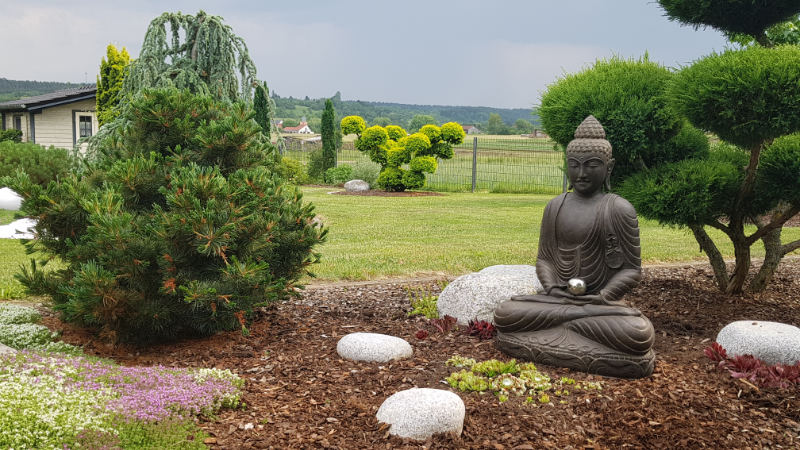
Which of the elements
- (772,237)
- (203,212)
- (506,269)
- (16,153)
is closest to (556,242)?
(506,269)

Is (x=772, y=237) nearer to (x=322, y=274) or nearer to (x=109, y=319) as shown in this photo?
(x=322, y=274)

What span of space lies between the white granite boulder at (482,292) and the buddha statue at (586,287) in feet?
2.18

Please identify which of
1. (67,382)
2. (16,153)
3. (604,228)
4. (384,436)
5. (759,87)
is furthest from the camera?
(16,153)

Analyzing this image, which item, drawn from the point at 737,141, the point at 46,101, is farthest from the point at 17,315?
the point at 46,101

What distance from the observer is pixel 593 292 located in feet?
18.6

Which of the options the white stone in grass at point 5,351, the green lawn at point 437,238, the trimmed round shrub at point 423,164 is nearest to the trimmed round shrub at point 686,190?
the green lawn at point 437,238

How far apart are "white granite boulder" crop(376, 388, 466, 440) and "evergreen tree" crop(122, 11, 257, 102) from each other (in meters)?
7.78

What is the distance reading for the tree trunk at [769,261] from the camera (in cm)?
793

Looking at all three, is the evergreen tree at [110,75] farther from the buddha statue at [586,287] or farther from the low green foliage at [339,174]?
the buddha statue at [586,287]

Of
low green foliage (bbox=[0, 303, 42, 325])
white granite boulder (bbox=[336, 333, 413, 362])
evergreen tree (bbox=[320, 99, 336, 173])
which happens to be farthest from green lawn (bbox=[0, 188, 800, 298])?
evergreen tree (bbox=[320, 99, 336, 173])

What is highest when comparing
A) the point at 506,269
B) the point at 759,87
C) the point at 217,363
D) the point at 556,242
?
the point at 759,87

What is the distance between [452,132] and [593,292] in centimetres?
1821

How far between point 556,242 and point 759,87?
237 cm

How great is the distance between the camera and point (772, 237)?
798 centimetres
